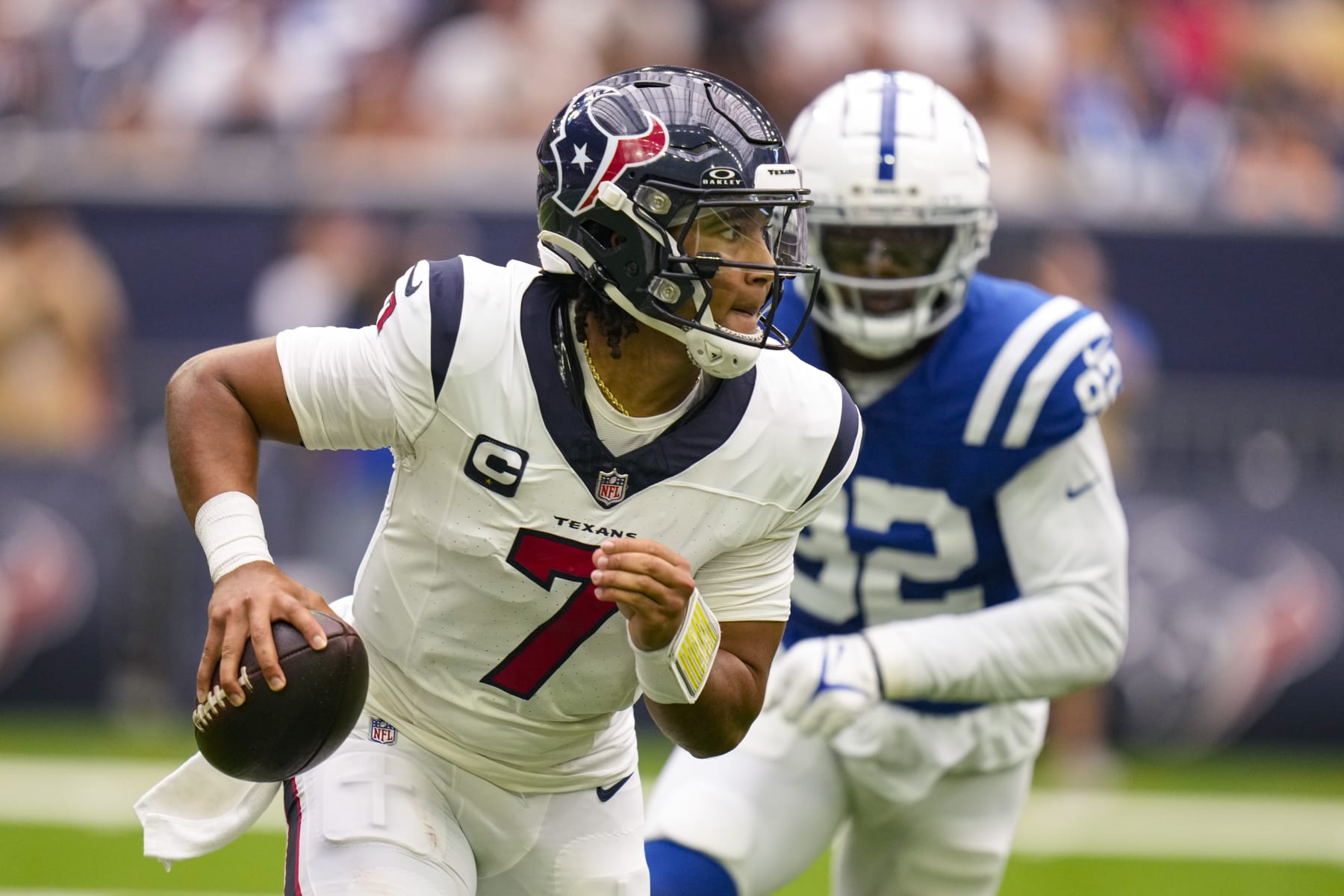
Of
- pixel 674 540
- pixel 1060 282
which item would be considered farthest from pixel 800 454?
pixel 1060 282

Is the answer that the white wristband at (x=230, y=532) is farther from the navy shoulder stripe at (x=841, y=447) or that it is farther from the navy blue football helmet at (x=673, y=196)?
the navy shoulder stripe at (x=841, y=447)

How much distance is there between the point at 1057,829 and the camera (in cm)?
624

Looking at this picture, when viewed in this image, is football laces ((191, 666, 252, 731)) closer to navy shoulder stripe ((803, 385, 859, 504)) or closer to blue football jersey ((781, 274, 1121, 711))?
navy shoulder stripe ((803, 385, 859, 504))

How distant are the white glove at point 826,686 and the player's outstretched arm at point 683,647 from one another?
1.55ft

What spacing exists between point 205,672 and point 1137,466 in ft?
17.5

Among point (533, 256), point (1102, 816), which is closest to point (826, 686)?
point (1102, 816)

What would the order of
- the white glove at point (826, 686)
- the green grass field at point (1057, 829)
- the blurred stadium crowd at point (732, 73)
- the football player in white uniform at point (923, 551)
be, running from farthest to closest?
1. the blurred stadium crowd at point (732, 73)
2. the green grass field at point (1057, 829)
3. the football player in white uniform at point (923, 551)
4. the white glove at point (826, 686)

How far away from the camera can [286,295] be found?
7.39m

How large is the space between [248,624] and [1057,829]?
4.31 m

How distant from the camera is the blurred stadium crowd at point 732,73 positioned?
26.8 feet

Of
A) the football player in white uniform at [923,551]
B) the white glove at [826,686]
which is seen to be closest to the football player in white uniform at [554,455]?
the white glove at [826,686]

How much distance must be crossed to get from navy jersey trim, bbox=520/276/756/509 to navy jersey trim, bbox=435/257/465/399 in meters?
0.11

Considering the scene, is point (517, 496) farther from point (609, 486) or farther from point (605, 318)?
point (605, 318)

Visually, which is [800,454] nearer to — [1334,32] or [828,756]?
[828,756]
